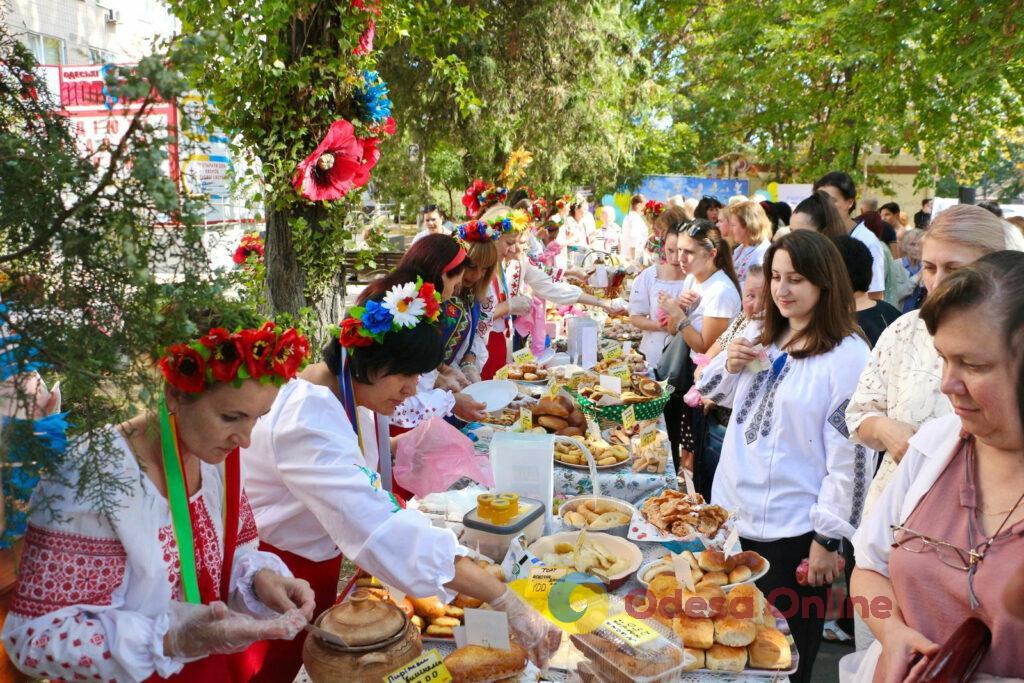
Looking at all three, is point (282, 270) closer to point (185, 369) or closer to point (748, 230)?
point (185, 369)

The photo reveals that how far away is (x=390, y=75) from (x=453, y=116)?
1.10m

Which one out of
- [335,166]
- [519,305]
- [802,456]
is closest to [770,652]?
[802,456]

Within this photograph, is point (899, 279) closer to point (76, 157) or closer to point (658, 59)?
Result: point (76, 157)

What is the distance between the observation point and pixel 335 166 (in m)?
3.38

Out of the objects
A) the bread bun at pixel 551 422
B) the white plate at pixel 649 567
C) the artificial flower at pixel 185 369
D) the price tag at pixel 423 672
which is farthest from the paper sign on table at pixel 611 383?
the artificial flower at pixel 185 369

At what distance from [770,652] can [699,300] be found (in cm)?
335

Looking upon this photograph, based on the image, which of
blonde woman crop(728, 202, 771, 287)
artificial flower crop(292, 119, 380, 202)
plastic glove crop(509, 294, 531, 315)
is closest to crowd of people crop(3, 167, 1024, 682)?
artificial flower crop(292, 119, 380, 202)

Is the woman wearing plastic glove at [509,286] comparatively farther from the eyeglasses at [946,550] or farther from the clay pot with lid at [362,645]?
the eyeglasses at [946,550]

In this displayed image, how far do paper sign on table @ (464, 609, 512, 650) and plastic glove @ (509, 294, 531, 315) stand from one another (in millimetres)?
3997

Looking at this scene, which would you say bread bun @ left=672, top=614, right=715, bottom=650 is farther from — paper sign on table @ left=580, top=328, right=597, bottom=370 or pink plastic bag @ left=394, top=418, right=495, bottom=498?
paper sign on table @ left=580, top=328, right=597, bottom=370

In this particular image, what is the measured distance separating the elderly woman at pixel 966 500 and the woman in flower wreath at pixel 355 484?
80cm

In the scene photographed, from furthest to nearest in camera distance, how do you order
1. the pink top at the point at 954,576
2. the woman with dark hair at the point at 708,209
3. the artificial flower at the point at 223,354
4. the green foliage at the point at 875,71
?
1. the woman with dark hair at the point at 708,209
2. the green foliage at the point at 875,71
3. the artificial flower at the point at 223,354
4. the pink top at the point at 954,576

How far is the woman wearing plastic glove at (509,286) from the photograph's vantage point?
5.43 meters

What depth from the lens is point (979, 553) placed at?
1.47m
